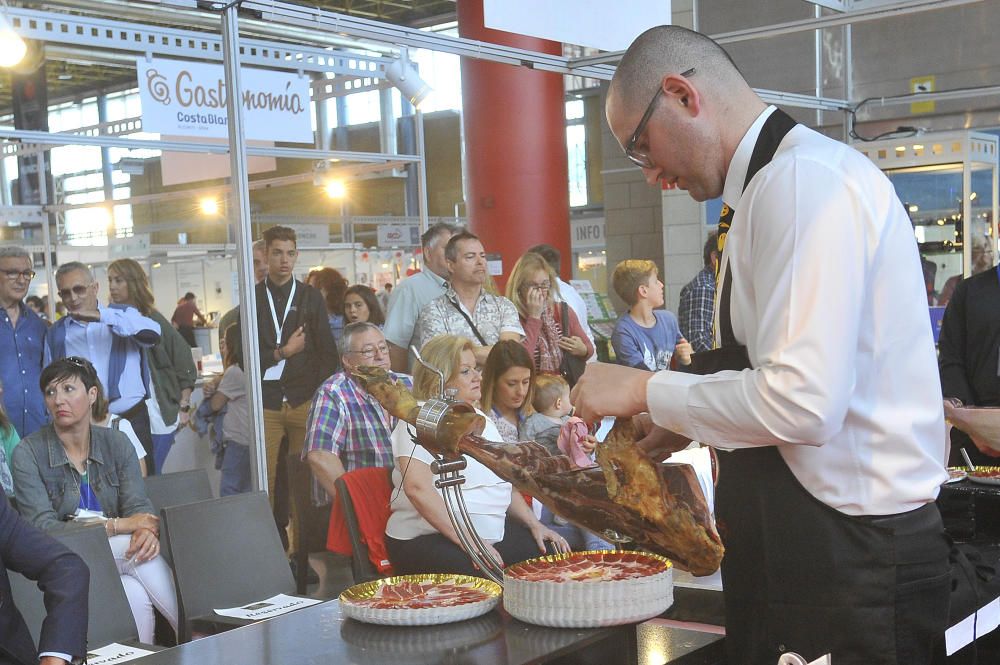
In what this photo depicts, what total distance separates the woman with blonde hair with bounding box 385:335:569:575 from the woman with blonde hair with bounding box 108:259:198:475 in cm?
206

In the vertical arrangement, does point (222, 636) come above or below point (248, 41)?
below

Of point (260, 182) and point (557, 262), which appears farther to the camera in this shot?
point (260, 182)

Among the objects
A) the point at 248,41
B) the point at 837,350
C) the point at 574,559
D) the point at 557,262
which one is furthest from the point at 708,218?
the point at 837,350

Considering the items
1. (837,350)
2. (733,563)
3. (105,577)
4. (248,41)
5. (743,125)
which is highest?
(248,41)

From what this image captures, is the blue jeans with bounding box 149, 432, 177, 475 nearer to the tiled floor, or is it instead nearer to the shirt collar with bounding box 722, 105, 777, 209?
the tiled floor

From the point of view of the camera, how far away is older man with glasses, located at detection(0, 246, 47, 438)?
16.7 ft

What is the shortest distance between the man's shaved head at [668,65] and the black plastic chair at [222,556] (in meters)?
2.23

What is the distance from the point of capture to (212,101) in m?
6.40

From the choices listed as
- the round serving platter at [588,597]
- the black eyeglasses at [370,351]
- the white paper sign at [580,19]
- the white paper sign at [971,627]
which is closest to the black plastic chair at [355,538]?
the black eyeglasses at [370,351]

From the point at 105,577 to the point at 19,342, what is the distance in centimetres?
256

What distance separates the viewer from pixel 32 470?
12.3 feet

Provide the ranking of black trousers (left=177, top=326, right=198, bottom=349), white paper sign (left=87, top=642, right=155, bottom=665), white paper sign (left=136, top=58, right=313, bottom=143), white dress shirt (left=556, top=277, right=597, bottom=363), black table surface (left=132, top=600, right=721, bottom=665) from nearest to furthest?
black table surface (left=132, top=600, right=721, bottom=665)
white paper sign (left=87, top=642, right=155, bottom=665)
white dress shirt (left=556, top=277, right=597, bottom=363)
white paper sign (left=136, top=58, right=313, bottom=143)
black trousers (left=177, top=326, right=198, bottom=349)

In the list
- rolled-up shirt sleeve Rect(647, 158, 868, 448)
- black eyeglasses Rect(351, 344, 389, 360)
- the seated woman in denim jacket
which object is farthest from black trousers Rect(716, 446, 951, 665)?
black eyeglasses Rect(351, 344, 389, 360)

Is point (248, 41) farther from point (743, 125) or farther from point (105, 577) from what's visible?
point (743, 125)
